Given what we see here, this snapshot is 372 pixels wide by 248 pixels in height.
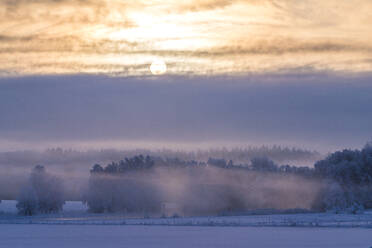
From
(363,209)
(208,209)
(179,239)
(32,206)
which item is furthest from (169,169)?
(179,239)

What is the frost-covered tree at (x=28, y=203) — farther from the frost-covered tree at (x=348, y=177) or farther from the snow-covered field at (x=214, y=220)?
the frost-covered tree at (x=348, y=177)

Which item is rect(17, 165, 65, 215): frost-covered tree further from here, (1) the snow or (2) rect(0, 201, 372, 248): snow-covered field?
(1) the snow

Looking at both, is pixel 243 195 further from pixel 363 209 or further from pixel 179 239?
pixel 179 239

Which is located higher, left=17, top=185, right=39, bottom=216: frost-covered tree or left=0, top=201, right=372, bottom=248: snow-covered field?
left=17, top=185, right=39, bottom=216: frost-covered tree

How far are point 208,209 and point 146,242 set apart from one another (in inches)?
2498

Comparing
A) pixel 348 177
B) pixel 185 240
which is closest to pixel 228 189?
pixel 348 177

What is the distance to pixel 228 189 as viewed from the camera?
13825cm

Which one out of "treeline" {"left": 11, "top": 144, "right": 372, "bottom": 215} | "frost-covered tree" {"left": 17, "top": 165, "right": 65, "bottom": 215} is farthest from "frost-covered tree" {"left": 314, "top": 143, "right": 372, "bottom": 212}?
"frost-covered tree" {"left": 17, "top": 165, "right": 65, "bottom": 215}

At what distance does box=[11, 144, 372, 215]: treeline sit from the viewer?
433ft

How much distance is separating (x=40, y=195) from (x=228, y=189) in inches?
1323

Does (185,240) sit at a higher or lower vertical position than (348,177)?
lower

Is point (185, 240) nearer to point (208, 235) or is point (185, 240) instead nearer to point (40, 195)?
point (208, 235)

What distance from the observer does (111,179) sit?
143000 mm

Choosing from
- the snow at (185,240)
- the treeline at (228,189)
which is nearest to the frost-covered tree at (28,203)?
the treeline at (228,189)
